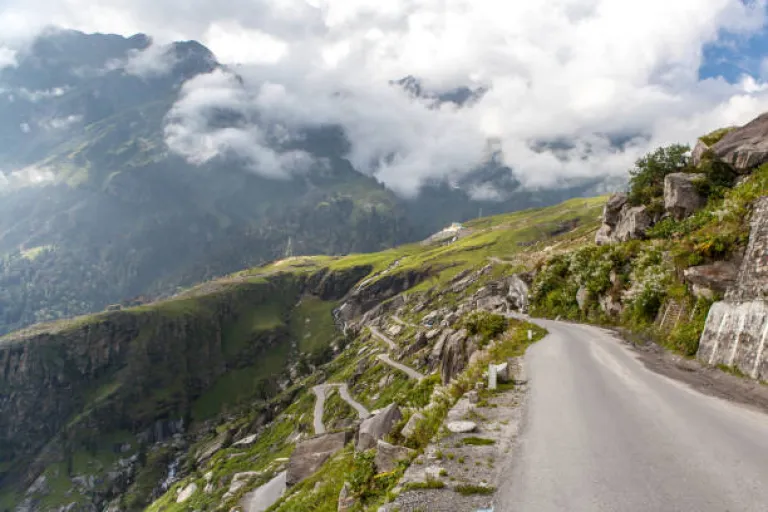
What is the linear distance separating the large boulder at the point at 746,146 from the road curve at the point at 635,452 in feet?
82.3

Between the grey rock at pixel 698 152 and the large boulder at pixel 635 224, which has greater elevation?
the grey rock at pixel 698 152

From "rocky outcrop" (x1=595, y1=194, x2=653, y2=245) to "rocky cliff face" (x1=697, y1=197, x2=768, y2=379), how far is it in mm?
20992

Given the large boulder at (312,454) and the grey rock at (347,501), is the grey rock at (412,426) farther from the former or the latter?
the large boulder at (312,454)

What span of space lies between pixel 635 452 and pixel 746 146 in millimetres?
35968

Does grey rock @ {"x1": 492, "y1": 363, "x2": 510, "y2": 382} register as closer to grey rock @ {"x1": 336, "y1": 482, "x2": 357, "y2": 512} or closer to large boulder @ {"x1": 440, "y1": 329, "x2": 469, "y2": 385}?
grey rock @ {"x1": 336, "y1": 482, "x2": 357, "y2": 512}

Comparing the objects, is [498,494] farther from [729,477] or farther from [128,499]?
[128,499]

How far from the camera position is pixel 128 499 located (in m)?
172

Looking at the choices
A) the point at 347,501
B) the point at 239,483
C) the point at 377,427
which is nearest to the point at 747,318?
the point at 377,427

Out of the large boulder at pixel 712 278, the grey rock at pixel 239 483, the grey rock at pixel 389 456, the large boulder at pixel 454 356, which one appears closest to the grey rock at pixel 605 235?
the large boulder at pixel 454 356

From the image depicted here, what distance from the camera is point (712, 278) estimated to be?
2373 cm

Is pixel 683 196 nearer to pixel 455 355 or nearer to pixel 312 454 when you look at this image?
pixel 455 355

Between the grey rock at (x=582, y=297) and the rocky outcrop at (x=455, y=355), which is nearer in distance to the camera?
the rocky outcrop at (x=455, y=355)

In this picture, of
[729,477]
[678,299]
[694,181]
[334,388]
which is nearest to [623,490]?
[729,477]

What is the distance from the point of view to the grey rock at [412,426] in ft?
51.0
